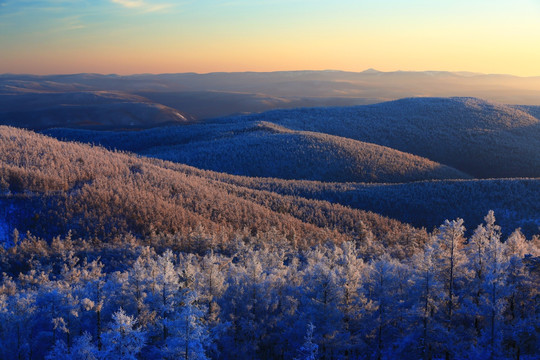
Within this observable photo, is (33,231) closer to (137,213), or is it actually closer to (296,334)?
(137,213)

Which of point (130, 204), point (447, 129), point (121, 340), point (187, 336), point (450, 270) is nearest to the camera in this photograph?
point (121, 340)

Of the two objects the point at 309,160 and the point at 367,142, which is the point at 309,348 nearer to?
the point at 309,160

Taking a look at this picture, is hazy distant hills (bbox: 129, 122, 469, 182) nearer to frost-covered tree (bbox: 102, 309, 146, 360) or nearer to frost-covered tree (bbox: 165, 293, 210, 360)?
frost-covered tree (bbox: 165, 293, 210, 360)

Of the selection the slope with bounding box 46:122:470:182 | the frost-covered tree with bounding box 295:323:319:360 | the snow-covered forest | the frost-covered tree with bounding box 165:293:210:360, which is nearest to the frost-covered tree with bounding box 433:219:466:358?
the snow-covered forest

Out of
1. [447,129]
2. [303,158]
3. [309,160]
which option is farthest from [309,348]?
[447,129]

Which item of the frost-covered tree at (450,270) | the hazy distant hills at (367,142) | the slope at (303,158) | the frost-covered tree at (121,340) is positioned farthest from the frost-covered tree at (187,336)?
the hazy distant hills at (367,142)

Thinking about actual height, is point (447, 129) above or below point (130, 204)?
above
